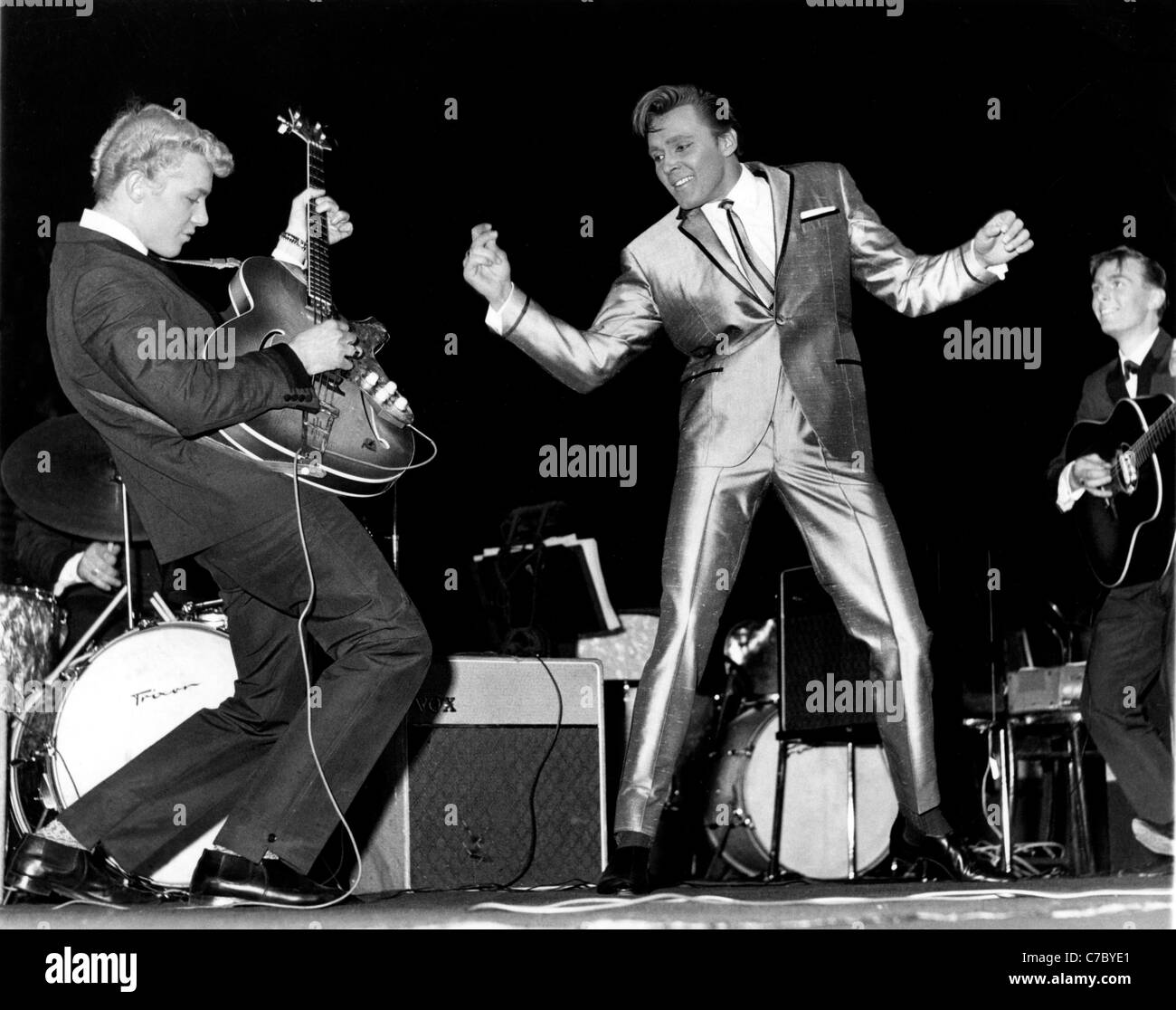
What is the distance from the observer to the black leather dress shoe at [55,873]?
4105 millimetres

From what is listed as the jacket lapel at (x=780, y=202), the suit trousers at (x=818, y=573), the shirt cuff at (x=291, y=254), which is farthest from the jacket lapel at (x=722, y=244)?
the shirt cuff at (x=291, y=254)

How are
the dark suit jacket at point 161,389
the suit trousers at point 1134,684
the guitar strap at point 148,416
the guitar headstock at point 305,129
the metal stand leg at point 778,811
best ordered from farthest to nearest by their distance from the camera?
the metal stand leg at point 778,811
the suit trousers at point 1134,684
the guitar headstock at point 305,129
the guitar strap at point 148,416
the dark suit jacket at point 161,389

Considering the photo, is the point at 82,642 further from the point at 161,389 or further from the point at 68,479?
the point at 161,389

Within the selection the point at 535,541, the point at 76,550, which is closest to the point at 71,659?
the point at 76,550

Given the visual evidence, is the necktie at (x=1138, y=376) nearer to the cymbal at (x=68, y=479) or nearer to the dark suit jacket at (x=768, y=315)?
the dark suit jacket at (x=768, y=315)

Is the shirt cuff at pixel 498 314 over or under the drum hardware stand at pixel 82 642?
over

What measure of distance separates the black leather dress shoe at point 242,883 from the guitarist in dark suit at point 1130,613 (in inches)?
106

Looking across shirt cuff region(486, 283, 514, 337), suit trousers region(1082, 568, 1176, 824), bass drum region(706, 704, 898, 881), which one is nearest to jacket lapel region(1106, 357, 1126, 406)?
suit trousers region(1082, 568, 1176, 824)

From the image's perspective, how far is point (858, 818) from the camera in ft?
20.6

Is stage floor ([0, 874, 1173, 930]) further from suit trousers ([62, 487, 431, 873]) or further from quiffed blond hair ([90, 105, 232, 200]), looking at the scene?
quiffed blond hair ([90, 105, 232, 200])

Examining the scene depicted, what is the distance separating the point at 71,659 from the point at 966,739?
3513mm

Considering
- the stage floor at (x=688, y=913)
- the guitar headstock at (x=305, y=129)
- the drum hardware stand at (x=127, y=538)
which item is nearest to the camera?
the stage floor at (x=688, y=913)
